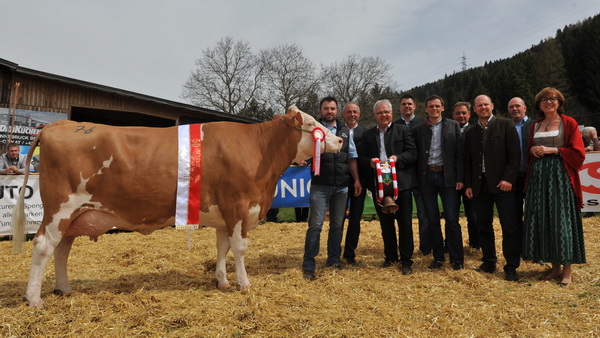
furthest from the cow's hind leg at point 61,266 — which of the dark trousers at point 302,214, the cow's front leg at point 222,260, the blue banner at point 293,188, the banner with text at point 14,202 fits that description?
the dark trousers at point 302,214

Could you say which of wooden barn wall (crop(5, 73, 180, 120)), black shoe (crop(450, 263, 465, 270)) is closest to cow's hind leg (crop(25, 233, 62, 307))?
black shoe (crop(450, 263, 465, 270))

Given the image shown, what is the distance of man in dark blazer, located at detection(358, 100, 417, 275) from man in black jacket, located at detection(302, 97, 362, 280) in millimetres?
224

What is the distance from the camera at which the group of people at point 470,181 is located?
14.1ft

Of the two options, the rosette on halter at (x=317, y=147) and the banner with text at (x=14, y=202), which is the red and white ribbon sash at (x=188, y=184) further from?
the banner with text at (x=14, y=202)

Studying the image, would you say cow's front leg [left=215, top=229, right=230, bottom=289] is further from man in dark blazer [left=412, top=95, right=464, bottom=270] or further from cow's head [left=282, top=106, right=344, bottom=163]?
man in dark blazer [left=412, top=95, right=464, bottom=270]

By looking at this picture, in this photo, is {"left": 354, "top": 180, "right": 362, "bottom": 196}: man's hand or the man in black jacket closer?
the man in black jacket

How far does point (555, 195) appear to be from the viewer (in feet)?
14.1

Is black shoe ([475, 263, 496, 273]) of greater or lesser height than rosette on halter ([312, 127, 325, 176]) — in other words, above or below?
below

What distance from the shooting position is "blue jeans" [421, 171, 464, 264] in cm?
480

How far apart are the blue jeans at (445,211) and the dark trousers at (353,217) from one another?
2.75ft

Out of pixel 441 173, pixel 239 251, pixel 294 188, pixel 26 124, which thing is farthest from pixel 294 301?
pixel 26 124

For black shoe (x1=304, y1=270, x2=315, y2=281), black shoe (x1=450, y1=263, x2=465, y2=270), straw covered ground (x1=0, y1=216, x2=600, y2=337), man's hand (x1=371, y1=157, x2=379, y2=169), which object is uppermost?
man's hand (x1=371, y1=157, x2=379, y2=169)

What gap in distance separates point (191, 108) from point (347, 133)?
1141 cm

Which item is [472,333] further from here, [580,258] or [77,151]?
[77,151]
